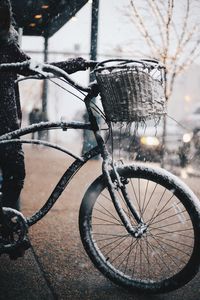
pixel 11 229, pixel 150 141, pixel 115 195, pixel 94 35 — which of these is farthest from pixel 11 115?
pixel 150 141

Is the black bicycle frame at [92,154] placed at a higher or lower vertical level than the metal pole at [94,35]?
lower

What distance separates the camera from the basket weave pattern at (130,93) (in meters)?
1.96

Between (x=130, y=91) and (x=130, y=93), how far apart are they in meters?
0.01

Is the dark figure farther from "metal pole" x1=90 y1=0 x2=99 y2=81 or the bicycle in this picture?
"metal pole" x1=90 y1=0 x2=99 y2=81

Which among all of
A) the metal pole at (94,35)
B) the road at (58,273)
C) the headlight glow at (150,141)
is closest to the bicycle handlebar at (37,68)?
the road at (58,273)

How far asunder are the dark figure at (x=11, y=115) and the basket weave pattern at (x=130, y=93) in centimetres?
42

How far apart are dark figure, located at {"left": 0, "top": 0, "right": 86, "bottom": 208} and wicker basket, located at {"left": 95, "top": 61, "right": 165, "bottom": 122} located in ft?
1.33

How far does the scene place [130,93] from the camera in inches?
77.7

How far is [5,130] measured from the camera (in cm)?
250

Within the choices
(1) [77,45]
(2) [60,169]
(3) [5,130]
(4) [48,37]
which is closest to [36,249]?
(3) [5,130]

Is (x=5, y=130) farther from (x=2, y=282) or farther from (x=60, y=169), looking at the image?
(x=60, y=169)

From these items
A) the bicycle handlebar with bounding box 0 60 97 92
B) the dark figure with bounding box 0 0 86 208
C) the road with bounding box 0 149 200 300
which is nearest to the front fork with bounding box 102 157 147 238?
the road with bounding box 0 149 200 300

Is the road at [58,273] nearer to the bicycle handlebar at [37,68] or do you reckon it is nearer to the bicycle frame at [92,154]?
the bicycle frame at [92,154]

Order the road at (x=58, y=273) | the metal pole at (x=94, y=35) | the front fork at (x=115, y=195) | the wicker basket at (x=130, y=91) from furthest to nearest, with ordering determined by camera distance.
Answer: the metal pole at (x=94, y=35), the road at (x=58, y=273), the front fork at (x=115, y=195), the wicker basket at (x=130, y=91)
